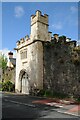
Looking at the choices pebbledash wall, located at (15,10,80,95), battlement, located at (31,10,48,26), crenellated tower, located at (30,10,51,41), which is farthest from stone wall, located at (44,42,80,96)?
battlement, located at (31,10,48,26)

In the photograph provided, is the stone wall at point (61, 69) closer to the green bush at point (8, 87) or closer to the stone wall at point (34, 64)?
the stone wall at point (34, 64)

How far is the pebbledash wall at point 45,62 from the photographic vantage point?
784 inches

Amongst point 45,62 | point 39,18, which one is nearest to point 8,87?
point 45,62

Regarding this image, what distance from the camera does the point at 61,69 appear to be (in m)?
21.1

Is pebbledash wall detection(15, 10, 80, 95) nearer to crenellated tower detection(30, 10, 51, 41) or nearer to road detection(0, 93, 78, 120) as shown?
crenellated tower detection(30, 10, 51, 41)

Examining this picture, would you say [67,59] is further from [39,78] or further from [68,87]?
[39,78]

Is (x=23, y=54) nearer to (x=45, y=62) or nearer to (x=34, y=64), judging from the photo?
(x=34, y=64)

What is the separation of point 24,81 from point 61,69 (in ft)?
24.4

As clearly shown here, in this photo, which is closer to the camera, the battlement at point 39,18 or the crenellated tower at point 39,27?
the crenellated tower at point 39,27

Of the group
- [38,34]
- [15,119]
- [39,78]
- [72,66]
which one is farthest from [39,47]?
[15,119]

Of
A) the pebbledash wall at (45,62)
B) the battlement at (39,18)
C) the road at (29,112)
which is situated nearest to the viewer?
the road at (29,112)

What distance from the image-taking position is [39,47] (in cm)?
2383

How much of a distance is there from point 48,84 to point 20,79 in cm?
631

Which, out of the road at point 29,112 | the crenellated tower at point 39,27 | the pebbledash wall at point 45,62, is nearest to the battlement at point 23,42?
the pebbledash wall at point 45,62
